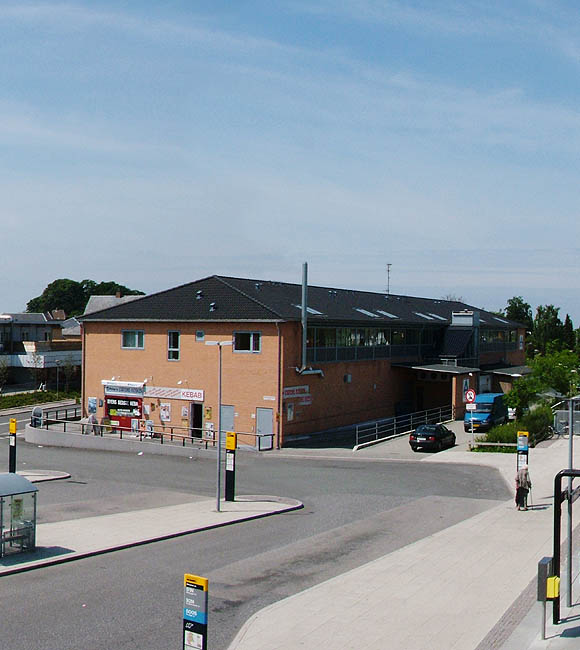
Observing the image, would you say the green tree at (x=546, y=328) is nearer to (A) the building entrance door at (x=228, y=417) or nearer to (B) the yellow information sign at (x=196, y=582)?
(A) the building entrance door at (x=228, y=417)

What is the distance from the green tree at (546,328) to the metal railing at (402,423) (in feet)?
169

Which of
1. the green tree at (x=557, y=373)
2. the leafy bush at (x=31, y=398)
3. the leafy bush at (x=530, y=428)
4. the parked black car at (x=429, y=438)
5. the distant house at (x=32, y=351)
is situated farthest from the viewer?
the distant house at (x=32, y=351)

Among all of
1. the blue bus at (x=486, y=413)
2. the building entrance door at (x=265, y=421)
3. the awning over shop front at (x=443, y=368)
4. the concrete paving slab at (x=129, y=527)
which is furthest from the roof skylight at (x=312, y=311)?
the concrete paving slab at (x=129, y=527)

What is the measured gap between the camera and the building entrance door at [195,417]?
1673 inches

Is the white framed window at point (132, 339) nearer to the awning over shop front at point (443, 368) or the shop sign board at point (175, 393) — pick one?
the shop sign board at point (175, 393)

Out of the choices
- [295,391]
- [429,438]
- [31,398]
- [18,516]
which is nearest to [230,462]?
[18,516]

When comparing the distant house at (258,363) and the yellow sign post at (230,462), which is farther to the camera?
the distant house at (258,363)

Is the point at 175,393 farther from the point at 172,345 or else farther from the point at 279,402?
the point at 279,402

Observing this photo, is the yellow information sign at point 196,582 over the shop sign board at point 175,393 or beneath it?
over

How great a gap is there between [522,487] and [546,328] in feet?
261

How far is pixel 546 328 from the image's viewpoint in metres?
98.6

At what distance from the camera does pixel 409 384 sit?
53.2m

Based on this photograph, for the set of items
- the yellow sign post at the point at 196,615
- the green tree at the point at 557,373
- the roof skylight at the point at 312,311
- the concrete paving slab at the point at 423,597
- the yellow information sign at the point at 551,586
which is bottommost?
the concrete paving slab at the point at 423,597

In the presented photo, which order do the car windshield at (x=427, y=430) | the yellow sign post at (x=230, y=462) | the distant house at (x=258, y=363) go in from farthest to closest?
the distant house at (x=258, y=363)
the car windshield at (x=427, y=430)
the yellow sign post at (x=230, y=462)
